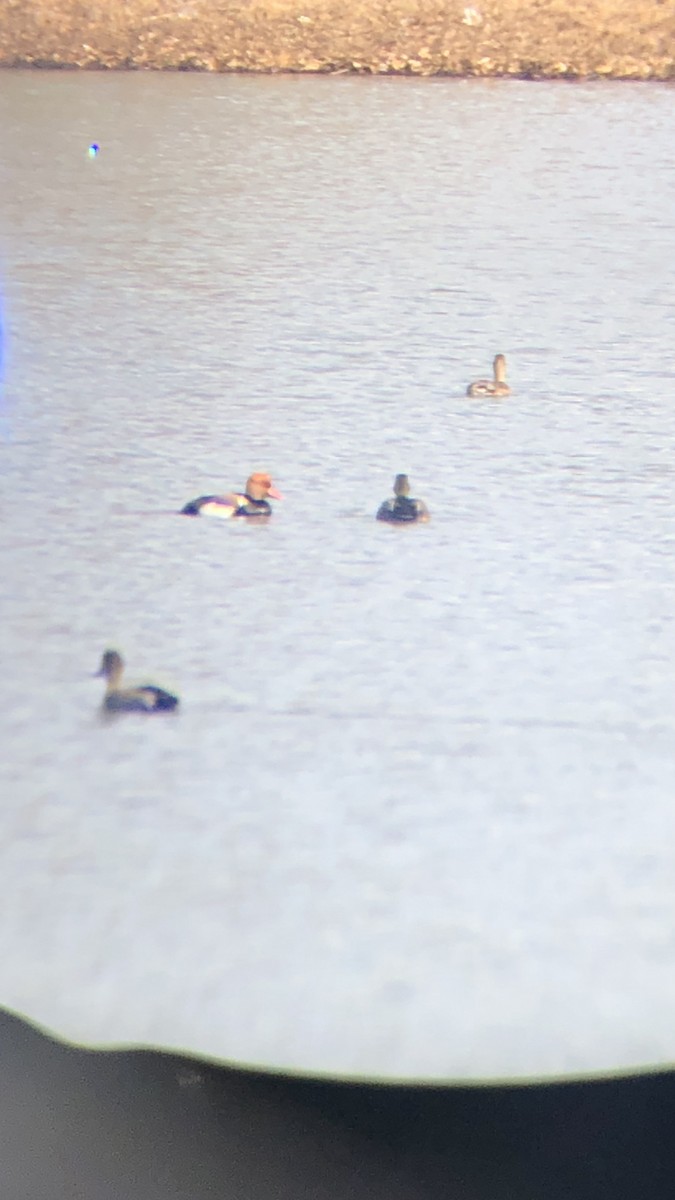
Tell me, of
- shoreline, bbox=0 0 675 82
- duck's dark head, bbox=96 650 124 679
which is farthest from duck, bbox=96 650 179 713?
shoreline, bbox=0 0 675 82

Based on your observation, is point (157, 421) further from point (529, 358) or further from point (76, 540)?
point (529, 358)

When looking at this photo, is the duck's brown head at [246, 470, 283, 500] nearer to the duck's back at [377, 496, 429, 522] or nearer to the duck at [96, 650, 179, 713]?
the duck's back at [377, 496, 429, 522]

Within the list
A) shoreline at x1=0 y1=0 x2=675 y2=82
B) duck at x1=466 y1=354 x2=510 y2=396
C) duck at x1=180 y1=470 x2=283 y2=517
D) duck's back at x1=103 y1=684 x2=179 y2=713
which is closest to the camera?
duck's back at x1=103 y1=684 x2=179 y2=713

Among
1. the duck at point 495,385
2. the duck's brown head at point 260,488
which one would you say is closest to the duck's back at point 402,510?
the duck's brown head at point 260,488

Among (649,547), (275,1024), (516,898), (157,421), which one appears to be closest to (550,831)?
(516,898)

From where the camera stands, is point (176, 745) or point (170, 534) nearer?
point (176, 745)

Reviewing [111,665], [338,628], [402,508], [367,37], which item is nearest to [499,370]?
[402,508]
